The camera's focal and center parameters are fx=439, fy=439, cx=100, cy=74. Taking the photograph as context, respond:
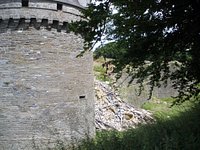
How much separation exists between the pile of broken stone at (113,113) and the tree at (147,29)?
10915 mm

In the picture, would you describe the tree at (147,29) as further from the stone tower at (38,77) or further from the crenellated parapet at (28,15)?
the crenellated parapet at (28,15)

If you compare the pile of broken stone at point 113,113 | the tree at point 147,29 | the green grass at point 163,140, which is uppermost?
the tree at point 147,29

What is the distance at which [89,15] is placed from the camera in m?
6.74

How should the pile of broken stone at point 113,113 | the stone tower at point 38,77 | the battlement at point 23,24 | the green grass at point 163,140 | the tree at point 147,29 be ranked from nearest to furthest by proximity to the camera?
the green grass at point 163,140 → the tree at point 147,29 → the stone tower at point 38,77 → the battlement at point 23,24 → the pile of broken stone at point 113,113

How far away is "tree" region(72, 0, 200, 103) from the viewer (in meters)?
6.34

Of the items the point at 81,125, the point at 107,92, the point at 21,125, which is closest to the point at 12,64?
the point at 21,125

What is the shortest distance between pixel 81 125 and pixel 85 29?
6460 mm

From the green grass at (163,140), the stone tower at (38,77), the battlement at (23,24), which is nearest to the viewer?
the green grass at (163,140)

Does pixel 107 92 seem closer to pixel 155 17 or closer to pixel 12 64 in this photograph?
pixel 12 64

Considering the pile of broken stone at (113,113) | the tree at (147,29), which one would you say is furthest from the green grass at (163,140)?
the pile of broken stone at (113,113)

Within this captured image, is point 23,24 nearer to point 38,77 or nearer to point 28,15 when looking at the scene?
point 28,15

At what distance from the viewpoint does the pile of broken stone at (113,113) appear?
59.3 ft

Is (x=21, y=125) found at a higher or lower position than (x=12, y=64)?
lower

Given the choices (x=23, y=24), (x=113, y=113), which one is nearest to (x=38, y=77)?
(x=23, y=24)
